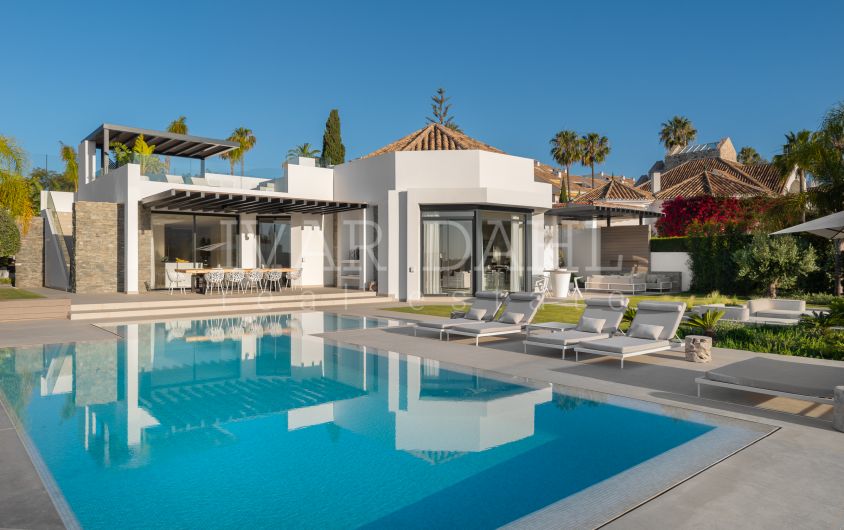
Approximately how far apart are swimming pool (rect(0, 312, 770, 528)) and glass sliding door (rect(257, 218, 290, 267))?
14.1 meters

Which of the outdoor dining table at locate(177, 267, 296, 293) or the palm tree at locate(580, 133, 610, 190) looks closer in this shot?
the outdoor dining table at locate(177, 267, 296, 293)

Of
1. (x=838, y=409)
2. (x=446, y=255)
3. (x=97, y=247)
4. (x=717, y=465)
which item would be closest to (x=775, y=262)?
(x=446, y=255)

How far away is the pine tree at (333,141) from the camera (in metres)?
33.1

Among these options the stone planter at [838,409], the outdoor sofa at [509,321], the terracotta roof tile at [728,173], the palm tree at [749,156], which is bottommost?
the stone planter at [838,409]

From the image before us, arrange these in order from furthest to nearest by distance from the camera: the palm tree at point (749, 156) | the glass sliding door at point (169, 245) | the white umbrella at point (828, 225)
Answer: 1. the palm tree at point (749, 156)
2. the glass sliding door at point (169, 245)
3. the white umbrella at point (828, 225)

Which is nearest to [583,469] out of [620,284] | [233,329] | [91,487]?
[91,487]

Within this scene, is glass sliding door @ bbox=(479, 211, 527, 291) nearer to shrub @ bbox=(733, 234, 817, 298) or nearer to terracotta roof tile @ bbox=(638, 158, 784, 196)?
shrub @ bbox=(733, 234, 817, 298)

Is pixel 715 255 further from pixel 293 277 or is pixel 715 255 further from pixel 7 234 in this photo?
pixel 7 234

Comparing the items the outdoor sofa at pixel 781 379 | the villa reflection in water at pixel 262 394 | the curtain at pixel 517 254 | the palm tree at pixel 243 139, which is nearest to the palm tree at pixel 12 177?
the villa reflection in water at pixel 262 394

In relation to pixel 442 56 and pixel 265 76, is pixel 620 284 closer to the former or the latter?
pixel 442 56

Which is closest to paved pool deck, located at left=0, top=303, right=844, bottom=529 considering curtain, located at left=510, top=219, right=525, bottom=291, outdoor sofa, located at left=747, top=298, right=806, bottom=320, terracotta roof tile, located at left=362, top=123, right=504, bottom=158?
outdoor sofa, located at left=747, top=298, right=806, bottom=320

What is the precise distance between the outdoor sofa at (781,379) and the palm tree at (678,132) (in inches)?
2241

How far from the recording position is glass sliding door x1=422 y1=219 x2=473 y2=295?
64.4ft

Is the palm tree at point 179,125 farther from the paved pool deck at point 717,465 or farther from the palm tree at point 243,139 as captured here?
the paved pool deck at point 717,465
